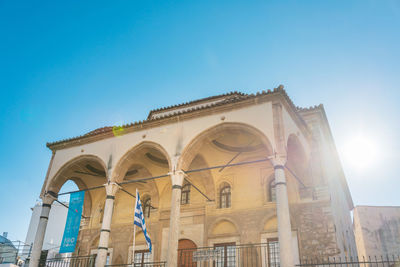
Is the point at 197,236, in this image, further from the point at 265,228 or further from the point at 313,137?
the point at 313,137

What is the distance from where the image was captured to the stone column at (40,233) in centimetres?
1358

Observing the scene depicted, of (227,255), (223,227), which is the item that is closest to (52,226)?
(223,227)

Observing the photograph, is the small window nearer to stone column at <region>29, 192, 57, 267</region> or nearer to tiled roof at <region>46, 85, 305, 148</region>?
tiled roof at <region>46, 85, 305, 148</region>

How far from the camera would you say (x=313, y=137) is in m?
15.2

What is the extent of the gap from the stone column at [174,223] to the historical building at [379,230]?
18626 millimetres

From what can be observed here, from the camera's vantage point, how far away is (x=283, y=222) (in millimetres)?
10195

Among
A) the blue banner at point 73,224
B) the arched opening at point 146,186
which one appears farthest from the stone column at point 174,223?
the blue banner at point 73,224

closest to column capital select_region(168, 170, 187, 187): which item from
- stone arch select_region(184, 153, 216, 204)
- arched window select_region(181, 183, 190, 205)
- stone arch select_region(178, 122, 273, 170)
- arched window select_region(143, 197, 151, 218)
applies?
stone arch select_region(178, 122, 273, 170)

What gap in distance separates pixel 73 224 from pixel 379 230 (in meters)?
21.2

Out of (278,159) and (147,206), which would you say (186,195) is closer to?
(147,206)

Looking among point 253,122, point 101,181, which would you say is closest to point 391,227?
point 253,122

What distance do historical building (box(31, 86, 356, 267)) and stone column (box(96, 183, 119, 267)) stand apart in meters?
0.03

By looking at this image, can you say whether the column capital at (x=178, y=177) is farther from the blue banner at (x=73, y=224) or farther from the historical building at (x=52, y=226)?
the historical building at (x=52, y=226)

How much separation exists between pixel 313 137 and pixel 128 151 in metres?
7.87
